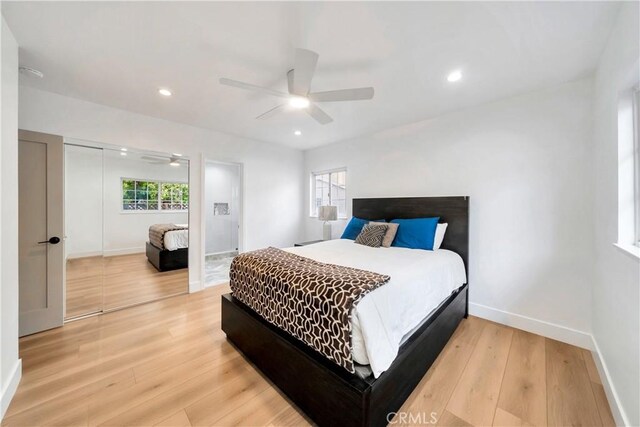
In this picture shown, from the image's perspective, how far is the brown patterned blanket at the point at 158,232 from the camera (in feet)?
11.1

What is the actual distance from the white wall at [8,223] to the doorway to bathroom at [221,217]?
2.15 metres

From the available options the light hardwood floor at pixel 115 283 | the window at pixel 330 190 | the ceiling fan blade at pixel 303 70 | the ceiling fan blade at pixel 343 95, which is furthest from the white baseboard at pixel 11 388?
the window at pixel 330 190

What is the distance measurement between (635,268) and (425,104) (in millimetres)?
2208

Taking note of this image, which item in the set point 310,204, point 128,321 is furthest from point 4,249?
point 310,204

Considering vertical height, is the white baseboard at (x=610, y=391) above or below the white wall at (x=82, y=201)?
below

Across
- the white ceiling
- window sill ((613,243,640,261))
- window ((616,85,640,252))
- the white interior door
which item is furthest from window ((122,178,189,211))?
window ((616,85,640,252))

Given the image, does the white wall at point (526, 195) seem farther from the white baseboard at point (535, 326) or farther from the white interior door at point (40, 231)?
the white interior door at point (40, 231)

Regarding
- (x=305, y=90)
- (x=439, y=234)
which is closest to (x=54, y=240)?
(x=305, y=90)

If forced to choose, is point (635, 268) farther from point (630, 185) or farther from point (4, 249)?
point (4, 249)

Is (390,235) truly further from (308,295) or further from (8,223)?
(8,223)

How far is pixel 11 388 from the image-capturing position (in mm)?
1589

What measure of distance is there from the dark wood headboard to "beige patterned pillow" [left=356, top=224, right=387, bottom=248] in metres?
0.48

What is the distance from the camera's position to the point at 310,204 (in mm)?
5070

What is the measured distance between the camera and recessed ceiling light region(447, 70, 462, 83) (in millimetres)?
2104
